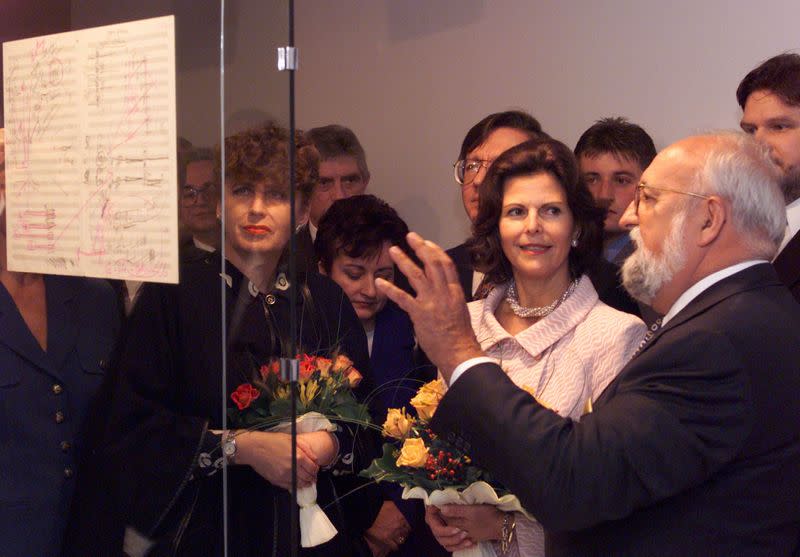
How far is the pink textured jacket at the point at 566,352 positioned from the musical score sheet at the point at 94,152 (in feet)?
2.89

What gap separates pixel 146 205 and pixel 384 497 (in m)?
0.97

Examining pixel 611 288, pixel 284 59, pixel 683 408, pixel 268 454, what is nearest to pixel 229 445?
pixel 268 454

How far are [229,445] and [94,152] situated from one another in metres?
0.63

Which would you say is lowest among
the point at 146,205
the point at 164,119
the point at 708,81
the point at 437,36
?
the point at 146,205

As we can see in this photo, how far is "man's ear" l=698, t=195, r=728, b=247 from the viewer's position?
1.84 meters

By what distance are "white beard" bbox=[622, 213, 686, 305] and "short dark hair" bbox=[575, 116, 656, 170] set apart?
146 centimetres

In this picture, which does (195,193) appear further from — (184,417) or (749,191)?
(749,191)

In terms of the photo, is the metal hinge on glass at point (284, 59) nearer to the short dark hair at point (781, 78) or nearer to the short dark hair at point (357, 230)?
the short dark hair at point (357, 230)

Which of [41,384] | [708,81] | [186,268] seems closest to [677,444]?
[186,268]

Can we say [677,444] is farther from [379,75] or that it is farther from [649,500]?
[379,75]

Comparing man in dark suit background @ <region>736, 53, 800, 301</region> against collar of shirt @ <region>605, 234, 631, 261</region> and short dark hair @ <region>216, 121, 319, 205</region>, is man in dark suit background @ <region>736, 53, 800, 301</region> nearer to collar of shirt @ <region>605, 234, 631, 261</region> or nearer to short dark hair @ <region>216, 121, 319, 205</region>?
collar of shirt @ <region>605, 234, 631, 261</region>

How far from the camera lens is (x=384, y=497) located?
242cm

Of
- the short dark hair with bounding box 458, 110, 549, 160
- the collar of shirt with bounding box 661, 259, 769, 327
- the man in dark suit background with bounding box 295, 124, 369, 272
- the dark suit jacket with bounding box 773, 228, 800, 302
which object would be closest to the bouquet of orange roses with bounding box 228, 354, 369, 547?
the collar of shirt with bounding box 661, 259, 769, 327

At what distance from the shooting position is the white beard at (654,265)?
188 centimetres
